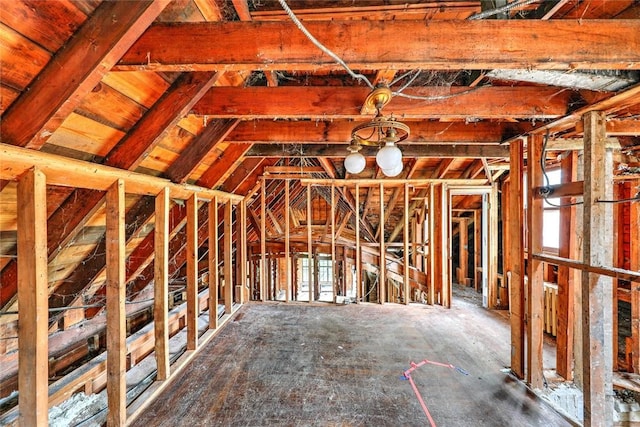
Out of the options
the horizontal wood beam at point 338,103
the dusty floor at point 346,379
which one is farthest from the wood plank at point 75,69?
the dusty floor at point 346,379

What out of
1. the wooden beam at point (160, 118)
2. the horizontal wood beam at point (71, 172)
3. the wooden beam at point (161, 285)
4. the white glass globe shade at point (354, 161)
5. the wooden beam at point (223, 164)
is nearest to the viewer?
the horizontal wood beam at point (71, 172)

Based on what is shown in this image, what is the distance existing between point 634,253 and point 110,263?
5.16 metres

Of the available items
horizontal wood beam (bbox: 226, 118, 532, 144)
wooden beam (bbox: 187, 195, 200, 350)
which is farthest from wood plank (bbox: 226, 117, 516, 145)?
wooden beam (bbox: 187, 195, 200, 350)

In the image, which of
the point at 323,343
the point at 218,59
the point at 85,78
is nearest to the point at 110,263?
the point at 85,78

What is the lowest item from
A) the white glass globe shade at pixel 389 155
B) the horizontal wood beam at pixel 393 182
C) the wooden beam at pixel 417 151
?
the white glass globe shade at pixel 389 155

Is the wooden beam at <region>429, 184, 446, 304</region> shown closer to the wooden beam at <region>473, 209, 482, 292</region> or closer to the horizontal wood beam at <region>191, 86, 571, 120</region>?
the wooden beam at <region>473, 209, 482, 292</region>

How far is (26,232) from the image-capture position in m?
1.26

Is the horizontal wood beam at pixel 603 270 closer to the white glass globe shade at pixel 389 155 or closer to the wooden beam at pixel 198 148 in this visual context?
the white glass globe shade at pixel 389 155

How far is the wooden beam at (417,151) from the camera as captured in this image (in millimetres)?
3186

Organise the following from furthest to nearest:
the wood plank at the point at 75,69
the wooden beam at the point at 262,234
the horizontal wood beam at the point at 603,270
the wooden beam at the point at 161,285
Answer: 1. the wooden beam at the point at 262,234
2. the wooden beam at the point at 161,285
3. the horizontal wood beam at the point at 603,270
4. the wood plank at the point at 75,69

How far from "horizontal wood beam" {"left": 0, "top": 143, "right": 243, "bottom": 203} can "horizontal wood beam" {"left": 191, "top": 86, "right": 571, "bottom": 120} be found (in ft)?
2.16

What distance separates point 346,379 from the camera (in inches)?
90.8

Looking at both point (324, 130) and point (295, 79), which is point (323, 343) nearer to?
point (324, 130)

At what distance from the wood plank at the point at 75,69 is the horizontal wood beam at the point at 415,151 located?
6.93ft
